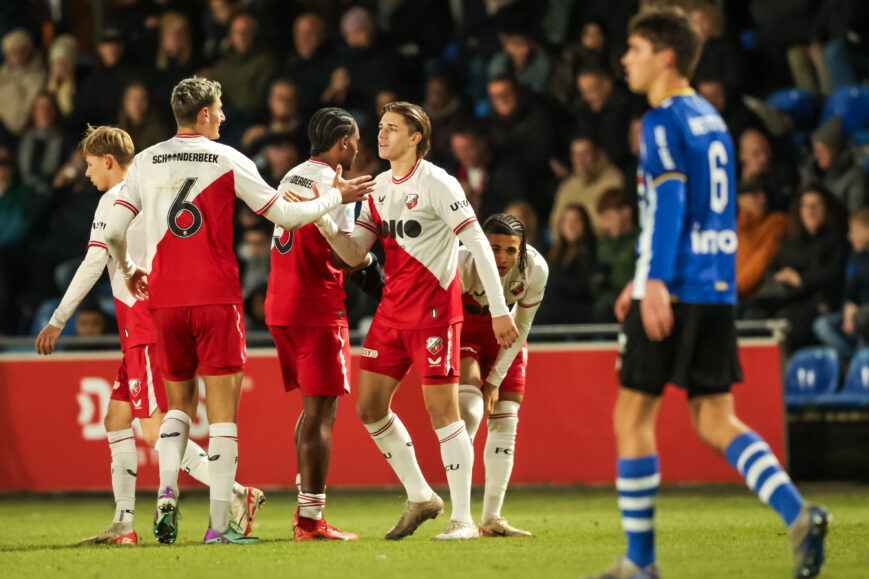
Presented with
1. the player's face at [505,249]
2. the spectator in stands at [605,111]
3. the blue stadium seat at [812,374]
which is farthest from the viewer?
the spectator in stands at [605,111]

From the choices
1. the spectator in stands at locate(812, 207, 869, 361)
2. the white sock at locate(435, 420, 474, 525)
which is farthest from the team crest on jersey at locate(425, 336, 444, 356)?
the spectator in stands at locate(812, 207, 869, 361)

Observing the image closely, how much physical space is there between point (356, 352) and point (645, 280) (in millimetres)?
6251

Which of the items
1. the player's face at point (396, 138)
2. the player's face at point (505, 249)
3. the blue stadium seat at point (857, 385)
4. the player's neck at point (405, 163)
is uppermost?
the player's face at point (396, 138)

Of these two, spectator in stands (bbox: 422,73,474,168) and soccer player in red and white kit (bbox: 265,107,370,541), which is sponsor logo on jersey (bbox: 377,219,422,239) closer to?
soccer player in red and white kit (bbox: 265,107,370,541)

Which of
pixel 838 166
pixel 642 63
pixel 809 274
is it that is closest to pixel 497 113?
pixel 838 166

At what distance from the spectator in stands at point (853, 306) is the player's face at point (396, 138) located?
562cm

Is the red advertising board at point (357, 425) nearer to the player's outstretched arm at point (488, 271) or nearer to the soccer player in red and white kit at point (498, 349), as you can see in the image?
the soccer player in red and white kit at point (498, 349)

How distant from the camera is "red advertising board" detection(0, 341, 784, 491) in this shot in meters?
10.7

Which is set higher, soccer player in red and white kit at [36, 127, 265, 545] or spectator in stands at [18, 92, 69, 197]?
spectator in stands at [18, 92, 69, 197]

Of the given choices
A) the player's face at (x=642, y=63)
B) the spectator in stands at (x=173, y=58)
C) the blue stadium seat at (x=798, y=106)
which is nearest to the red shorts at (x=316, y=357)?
the player's face at (x=642, y=63)

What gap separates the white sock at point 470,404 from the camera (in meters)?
7.43

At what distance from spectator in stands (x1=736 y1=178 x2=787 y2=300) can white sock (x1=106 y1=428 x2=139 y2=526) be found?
21.3 feet

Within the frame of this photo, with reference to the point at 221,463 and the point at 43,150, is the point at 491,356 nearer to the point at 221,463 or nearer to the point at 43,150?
the point at 221,463

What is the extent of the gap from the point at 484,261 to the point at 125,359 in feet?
7.37
